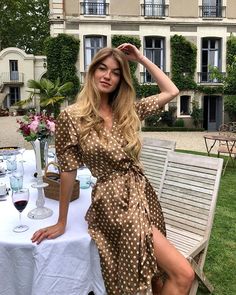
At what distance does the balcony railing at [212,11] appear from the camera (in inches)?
813

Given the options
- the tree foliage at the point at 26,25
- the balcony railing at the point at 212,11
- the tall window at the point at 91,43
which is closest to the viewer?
the tall window at the point at 91,43

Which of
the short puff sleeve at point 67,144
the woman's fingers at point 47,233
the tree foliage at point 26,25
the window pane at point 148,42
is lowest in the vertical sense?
the woman's fingers at point 47,233

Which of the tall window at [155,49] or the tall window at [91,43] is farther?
the tall window at [155,49]

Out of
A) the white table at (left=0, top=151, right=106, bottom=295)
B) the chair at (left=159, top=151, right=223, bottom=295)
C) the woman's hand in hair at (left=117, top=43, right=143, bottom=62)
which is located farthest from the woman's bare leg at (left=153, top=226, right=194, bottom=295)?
the woman's hand in hair at (left=117, top=43, right=143, bottom=62)

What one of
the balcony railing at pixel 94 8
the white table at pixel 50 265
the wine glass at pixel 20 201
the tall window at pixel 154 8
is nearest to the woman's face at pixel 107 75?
the wine glass at pixel 20 201

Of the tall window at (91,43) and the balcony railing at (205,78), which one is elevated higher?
the tall window at (91,43)

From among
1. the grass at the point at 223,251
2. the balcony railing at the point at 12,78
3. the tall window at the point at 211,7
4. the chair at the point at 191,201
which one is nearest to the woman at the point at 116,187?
the chair at the point at 191,201

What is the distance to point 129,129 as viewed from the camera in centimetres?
208

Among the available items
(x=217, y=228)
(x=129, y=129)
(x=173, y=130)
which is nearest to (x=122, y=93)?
(x=129, y=129)

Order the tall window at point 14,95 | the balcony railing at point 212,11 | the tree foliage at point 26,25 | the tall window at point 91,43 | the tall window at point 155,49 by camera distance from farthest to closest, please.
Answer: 1. the tall window at point 14,95
2. the tree foliage at point 26,25
3. the tall window at point 155,49
4. the balcony railing at point 212,11
5. the tall window at point 91,43

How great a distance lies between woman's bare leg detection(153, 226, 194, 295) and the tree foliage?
3341 centimetres

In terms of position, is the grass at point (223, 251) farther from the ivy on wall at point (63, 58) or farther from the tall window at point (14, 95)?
the tall window at point (14, 95)

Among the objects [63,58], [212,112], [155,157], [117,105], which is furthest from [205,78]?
[117,105]

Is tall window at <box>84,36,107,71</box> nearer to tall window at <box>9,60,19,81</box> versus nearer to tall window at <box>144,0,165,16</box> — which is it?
tall window at <box>144,0,165,16</box>
